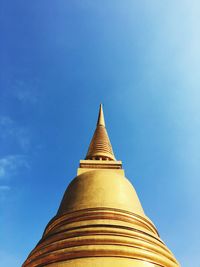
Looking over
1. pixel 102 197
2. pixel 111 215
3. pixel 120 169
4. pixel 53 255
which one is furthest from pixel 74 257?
pixel 120 169

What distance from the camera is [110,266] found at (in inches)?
226

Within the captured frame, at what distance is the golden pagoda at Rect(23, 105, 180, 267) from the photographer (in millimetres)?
6027

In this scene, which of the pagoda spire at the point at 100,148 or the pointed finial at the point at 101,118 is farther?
the pointed finial at the point at 101,118

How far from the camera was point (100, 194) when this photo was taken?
8.83m

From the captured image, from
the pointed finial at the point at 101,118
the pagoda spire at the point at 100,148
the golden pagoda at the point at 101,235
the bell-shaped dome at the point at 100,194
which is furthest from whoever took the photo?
the pointed finial at the point at 101,118

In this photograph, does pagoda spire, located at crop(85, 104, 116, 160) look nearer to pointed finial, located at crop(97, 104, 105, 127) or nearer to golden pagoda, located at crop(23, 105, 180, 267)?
pointed finial, located at crop(97, 104, 105, 127)

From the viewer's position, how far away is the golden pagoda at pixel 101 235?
6027mm

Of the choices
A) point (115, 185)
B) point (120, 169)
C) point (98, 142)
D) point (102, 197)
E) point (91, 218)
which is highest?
point (98, 142)

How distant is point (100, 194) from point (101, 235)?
235 cm

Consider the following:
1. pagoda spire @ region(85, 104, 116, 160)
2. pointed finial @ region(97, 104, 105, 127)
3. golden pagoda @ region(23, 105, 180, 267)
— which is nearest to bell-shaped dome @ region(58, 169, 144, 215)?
golden pagoda @ region(23, 105, 180, 267)

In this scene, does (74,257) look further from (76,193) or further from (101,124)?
(101,124)

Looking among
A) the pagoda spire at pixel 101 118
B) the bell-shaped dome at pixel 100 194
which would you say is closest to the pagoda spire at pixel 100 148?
the pagoda spire at pixel 101 118

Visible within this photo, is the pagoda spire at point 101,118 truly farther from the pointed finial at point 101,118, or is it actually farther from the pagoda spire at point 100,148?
the pagoda spire at point 100,148

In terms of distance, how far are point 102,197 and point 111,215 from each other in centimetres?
114
